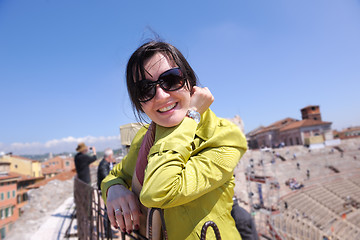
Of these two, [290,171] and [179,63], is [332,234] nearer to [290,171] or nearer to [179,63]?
[290,171]

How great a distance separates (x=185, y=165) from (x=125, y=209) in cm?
42

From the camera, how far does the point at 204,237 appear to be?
36.3 inches

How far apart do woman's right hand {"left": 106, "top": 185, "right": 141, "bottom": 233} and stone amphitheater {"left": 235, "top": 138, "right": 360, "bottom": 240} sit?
12.3 metres

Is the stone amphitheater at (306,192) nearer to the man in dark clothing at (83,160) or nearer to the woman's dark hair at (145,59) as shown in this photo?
the man in dark clothing at (83,160)

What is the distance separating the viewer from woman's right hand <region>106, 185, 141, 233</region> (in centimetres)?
106

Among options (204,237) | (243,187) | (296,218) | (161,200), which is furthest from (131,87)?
(243,187)

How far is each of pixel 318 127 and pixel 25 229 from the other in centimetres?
4981

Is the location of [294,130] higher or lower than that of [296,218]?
higher

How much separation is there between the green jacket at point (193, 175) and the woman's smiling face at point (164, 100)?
0.15ft

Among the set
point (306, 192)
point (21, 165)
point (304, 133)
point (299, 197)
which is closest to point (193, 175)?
point (299, 197)

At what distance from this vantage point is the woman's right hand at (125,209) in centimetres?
106

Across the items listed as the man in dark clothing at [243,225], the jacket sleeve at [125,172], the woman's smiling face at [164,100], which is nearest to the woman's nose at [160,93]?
the woman's smiling face at [164,100]

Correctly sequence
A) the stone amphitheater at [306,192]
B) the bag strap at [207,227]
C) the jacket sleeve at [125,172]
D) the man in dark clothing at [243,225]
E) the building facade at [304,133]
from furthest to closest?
the building facade at [304,133]
the stone amphitheater at [306,192]
the man in dark clothing at [243,225]
the jacket sleeve at [125,172]
the bag strap at [207,227]

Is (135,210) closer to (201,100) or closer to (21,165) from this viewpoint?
(201,100)
